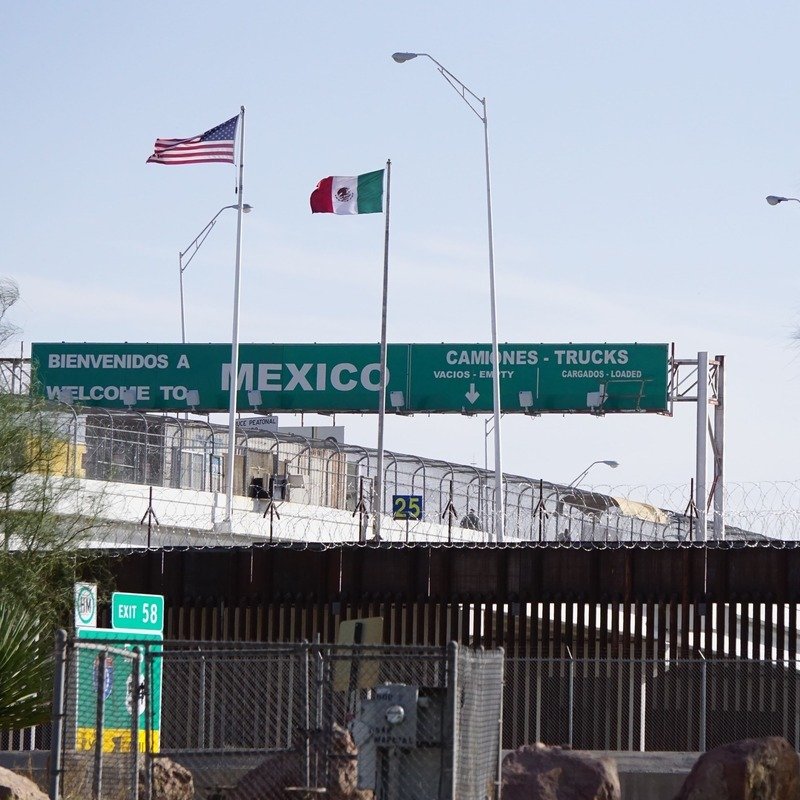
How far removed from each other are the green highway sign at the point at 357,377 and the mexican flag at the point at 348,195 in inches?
307

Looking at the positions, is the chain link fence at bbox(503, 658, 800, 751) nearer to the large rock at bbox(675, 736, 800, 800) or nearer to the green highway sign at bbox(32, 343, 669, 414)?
the large rock at bbox(675, 736, 800, 800)

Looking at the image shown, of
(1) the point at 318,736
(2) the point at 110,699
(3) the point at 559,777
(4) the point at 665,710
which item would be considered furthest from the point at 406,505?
(1) the point at 318,736

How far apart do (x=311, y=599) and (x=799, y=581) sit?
7.02 meters

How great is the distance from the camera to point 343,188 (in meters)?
43.3

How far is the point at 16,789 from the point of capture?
13.1 metres

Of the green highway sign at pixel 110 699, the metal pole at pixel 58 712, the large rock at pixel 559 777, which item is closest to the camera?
the metal pole at pixel 58 712

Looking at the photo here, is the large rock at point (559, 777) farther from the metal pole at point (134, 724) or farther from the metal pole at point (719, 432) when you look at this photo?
the metal pole at point (719, 432)

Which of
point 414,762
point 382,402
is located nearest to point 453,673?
point 414,762

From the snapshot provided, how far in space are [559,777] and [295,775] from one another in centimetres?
269

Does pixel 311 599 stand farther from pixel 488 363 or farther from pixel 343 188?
pixel 488 363

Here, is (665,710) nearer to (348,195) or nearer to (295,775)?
(295,775)

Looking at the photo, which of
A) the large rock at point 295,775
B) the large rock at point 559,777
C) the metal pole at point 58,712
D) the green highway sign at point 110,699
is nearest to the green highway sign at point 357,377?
the green highway sign at point 110,699

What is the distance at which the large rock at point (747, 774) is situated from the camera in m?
15.2

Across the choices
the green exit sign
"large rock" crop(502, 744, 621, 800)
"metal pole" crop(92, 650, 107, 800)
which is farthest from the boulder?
"large rock" crop(502, 744, 621, 800)
